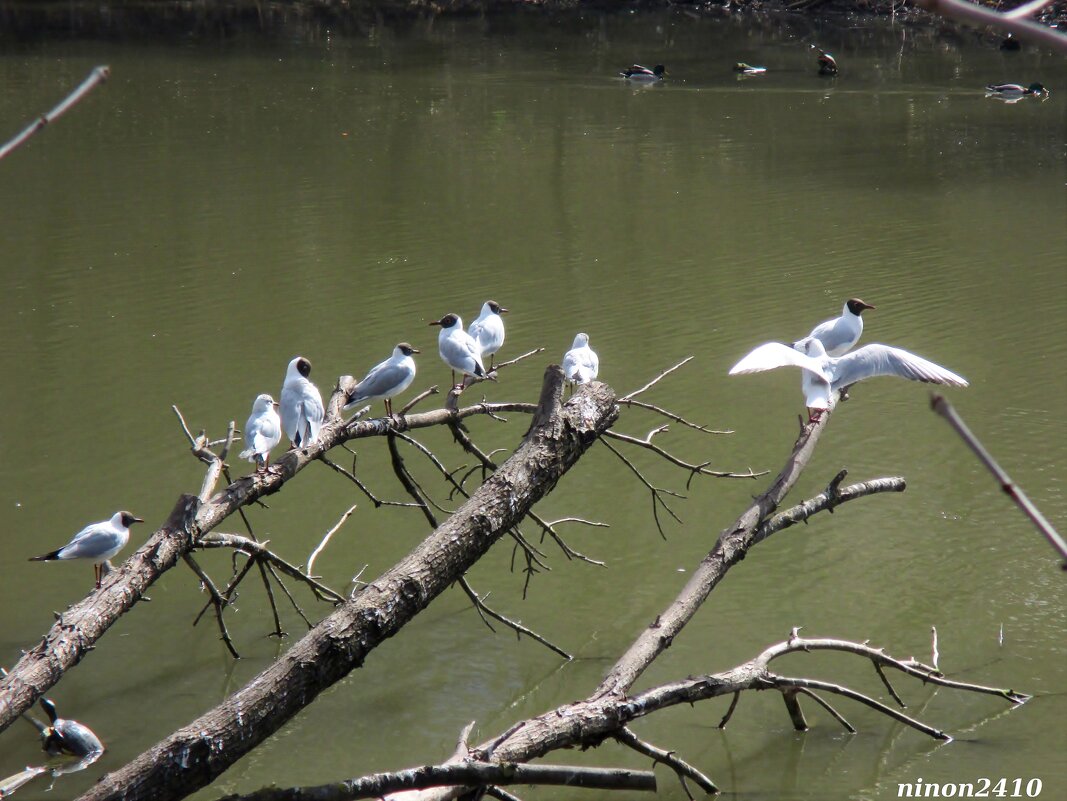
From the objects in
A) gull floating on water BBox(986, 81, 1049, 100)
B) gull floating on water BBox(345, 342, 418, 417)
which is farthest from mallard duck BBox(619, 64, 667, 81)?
gull floating on water BBox(345, 342, 418, 417)

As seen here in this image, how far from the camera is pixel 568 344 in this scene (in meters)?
9.36

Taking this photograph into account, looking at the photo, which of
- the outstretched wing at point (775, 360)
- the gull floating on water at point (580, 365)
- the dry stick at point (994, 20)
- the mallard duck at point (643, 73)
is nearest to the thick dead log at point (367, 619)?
the outstretched wing at point (775, 360)

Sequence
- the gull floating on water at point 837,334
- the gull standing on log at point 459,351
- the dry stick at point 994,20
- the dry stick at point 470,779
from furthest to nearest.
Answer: the gull floating on water at point 837,334 → the gull standing on log at point 459,351 → the dry stick at point 470,779 → the dry stick at point 994,20

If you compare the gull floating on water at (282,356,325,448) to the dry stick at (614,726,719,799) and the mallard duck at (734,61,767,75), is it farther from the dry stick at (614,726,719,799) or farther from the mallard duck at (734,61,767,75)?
the mallard duck at (734,61,767,75)

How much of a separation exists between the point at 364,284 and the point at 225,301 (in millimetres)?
1311

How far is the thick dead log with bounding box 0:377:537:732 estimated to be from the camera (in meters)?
3.29

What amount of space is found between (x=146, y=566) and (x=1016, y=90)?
800 inches

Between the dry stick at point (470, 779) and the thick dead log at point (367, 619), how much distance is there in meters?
0.22

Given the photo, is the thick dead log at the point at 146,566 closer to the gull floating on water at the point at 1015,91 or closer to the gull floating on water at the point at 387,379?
the gull floating on water at the point at 387,379

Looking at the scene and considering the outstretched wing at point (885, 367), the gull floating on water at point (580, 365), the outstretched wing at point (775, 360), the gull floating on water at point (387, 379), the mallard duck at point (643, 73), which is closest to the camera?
the outstretched wing at point (775, 360)

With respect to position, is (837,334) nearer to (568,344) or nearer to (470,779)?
(568,344)

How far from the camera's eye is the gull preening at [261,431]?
4.63 metres

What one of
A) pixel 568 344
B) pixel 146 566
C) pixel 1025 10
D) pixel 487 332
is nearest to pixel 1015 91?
pixel 568 344

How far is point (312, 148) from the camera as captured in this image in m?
16.6
